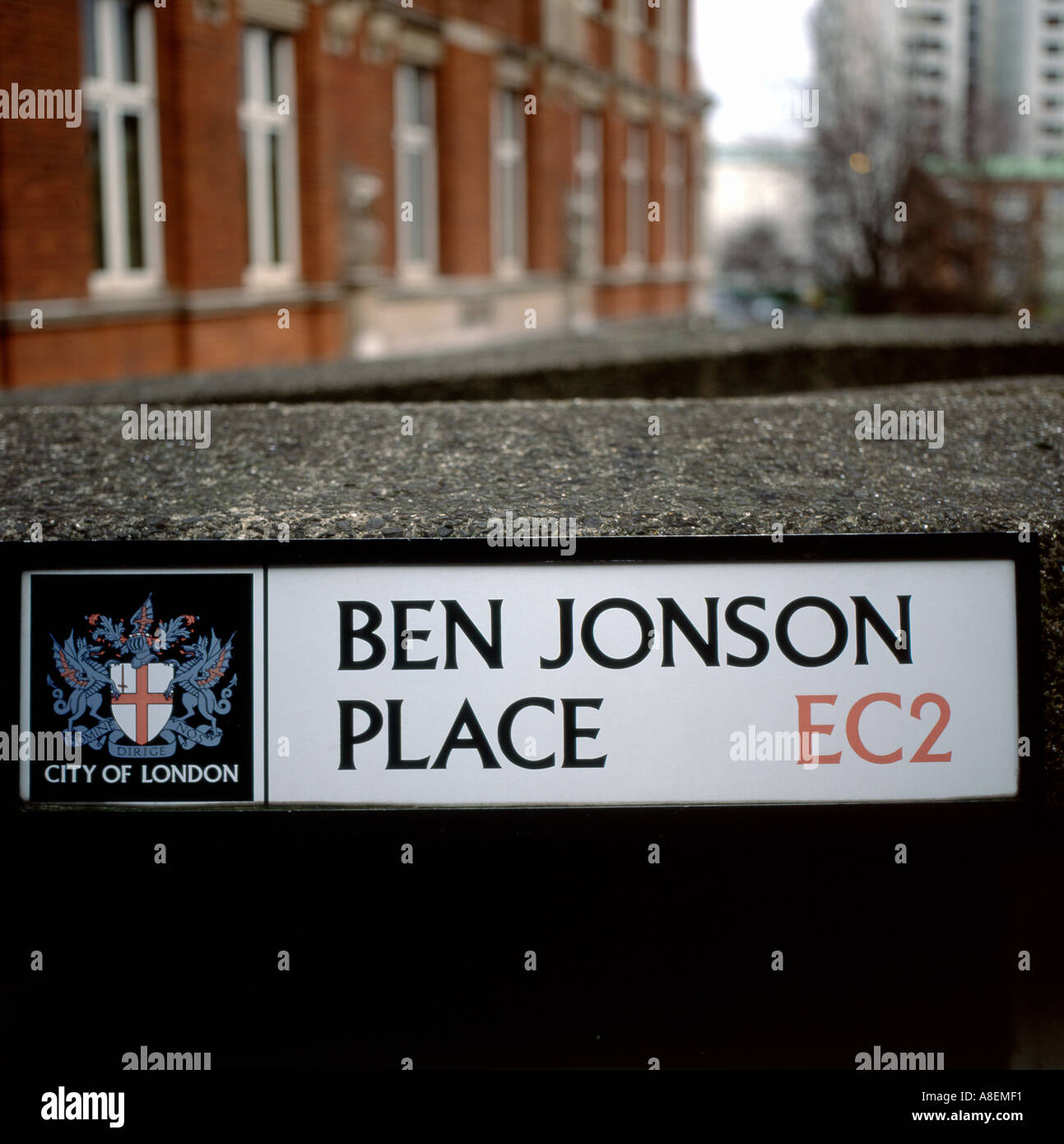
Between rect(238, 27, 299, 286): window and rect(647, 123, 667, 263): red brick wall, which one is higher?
rect(647, 123, 667, 263): red brick wall

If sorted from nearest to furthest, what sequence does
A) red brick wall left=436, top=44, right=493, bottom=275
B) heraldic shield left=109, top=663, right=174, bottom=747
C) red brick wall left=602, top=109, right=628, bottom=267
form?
heraldic shield left=109, top=663, right=174, bottom=747 → red brick wall left=436, top=44, right=493, bottom=275 → red brick wall left=602, top=109, right=628, bottom=267

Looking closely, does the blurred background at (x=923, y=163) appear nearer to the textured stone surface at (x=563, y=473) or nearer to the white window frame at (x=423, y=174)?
the white window frame at (x=423, y=174)

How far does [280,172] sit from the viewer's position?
55.3 feet

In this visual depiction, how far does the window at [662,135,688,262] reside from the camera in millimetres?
32969

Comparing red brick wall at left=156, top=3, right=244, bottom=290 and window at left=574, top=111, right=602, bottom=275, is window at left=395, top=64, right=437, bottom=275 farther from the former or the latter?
window at left=574, top=111, right=602, bottom=275

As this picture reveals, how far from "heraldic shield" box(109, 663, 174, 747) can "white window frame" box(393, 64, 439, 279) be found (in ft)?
58.4

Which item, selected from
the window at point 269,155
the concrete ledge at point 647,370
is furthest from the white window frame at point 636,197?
the concrete ledge at point 647,370

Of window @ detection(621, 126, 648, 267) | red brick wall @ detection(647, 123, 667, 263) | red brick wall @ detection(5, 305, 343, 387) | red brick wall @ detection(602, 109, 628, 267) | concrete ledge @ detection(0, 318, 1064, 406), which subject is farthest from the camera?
red brick wall @ detection(647, 123, 667, 263)

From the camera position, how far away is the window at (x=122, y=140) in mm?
13406

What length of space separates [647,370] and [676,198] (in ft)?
93.3

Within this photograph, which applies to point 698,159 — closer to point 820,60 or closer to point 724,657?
point 820,60

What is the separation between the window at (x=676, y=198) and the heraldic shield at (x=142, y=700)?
3121 cm

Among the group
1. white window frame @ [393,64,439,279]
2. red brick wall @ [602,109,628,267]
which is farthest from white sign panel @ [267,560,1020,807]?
red brick wall @ [602,109,628,267]
